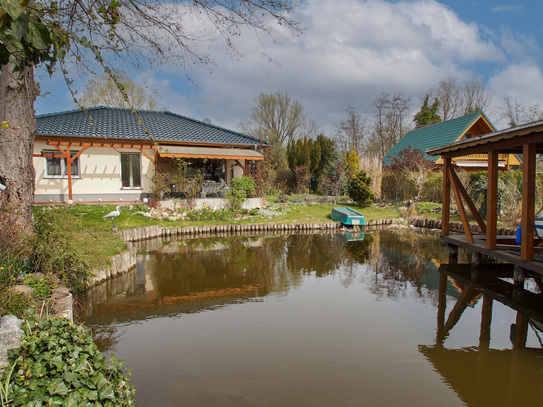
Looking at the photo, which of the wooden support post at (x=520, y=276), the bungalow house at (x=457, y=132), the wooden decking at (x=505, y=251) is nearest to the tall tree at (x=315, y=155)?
the bungalow house at (x=457, y=132)

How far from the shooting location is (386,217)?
16297mm

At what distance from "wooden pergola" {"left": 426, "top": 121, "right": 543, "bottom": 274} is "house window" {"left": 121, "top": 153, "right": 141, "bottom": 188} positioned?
41.7ft

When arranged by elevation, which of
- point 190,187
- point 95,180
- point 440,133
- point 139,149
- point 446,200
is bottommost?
point 446,200

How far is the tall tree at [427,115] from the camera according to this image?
3084cm

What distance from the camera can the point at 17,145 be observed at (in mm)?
5785

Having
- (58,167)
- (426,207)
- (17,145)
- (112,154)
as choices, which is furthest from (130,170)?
(426,207)

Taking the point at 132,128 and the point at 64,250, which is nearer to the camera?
the point at 64,250

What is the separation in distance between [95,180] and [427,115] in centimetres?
2625

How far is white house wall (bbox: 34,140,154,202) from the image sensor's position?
15.4m

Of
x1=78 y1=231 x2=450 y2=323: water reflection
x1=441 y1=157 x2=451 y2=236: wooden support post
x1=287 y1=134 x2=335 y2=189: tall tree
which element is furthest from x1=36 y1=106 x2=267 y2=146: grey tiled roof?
x1=441 y1=157 x2=451 y2=236: wooden support post

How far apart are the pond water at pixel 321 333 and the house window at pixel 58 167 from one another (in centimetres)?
955

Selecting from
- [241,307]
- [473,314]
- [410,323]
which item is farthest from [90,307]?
[473,314]

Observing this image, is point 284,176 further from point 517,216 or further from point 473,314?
point 473,314

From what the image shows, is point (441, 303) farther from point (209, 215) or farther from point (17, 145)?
point (209, 215)
